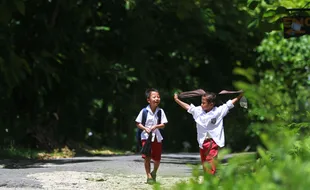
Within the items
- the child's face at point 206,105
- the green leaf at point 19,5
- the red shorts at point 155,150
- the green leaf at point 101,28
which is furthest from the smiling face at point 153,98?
the green leaf at point 101,28

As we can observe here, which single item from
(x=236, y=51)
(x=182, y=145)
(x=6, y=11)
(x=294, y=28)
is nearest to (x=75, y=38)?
(x=6, y=11)

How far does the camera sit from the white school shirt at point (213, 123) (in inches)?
476

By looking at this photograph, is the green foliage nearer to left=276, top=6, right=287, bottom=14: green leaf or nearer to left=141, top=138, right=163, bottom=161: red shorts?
left=141, top=138, right=163, bottom=161: red shorts

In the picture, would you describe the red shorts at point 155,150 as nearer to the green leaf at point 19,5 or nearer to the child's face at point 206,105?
the child's face at point 206,105

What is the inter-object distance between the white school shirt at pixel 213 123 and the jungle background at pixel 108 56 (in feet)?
25.7

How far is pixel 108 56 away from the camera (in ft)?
87.9

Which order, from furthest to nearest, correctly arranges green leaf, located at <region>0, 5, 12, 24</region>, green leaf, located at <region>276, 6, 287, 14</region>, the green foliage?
1. green leaf, located at <region>0, 5, 12, 24</region>
2. green leaf, located at <region>276, 6, 287, 14</region>
3. the green foliage

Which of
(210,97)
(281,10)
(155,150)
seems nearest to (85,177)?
(155,150)

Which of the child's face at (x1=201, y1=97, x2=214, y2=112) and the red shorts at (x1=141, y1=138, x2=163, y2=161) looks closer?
the child's face at (x1=201, y1=97, x2=214, y2=112)

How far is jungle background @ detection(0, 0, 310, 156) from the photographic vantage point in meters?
23.9

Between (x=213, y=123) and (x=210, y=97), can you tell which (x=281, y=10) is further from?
(x=213, y=123)

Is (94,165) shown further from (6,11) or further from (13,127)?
(13,127)

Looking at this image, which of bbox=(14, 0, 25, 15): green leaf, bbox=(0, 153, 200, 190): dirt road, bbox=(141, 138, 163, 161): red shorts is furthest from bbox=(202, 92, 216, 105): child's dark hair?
bbox=(14, 0, 25, 15): green leaf

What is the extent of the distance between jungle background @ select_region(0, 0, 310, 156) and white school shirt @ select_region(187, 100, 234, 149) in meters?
7.82
